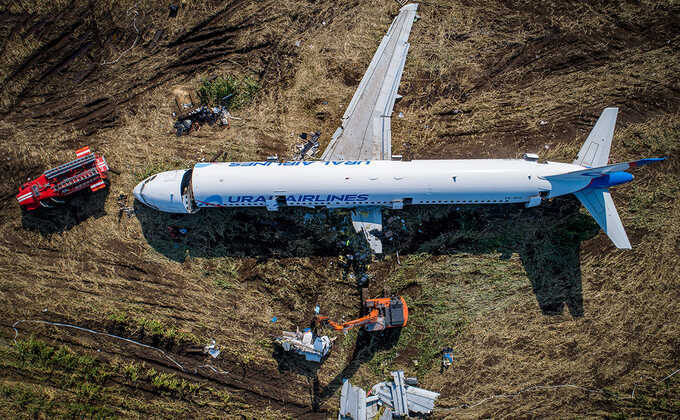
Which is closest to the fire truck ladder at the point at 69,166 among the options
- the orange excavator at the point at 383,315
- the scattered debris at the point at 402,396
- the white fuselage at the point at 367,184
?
the white fuselage at the point at 367,184

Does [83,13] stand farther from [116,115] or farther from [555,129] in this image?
[555,129]

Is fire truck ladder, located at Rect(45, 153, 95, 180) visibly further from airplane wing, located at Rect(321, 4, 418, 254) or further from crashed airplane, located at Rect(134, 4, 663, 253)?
airplane wing, located at Rect(321, 4, 418, 254)

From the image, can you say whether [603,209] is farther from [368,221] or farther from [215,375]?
[215,375]

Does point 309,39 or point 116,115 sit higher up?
point 309,39

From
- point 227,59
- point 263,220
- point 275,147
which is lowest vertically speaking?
point 263,220

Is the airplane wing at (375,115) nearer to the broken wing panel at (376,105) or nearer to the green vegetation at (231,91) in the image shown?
the broken wing panel at (376,105)

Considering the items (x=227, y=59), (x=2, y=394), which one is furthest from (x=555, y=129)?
(x=2, y=394)
